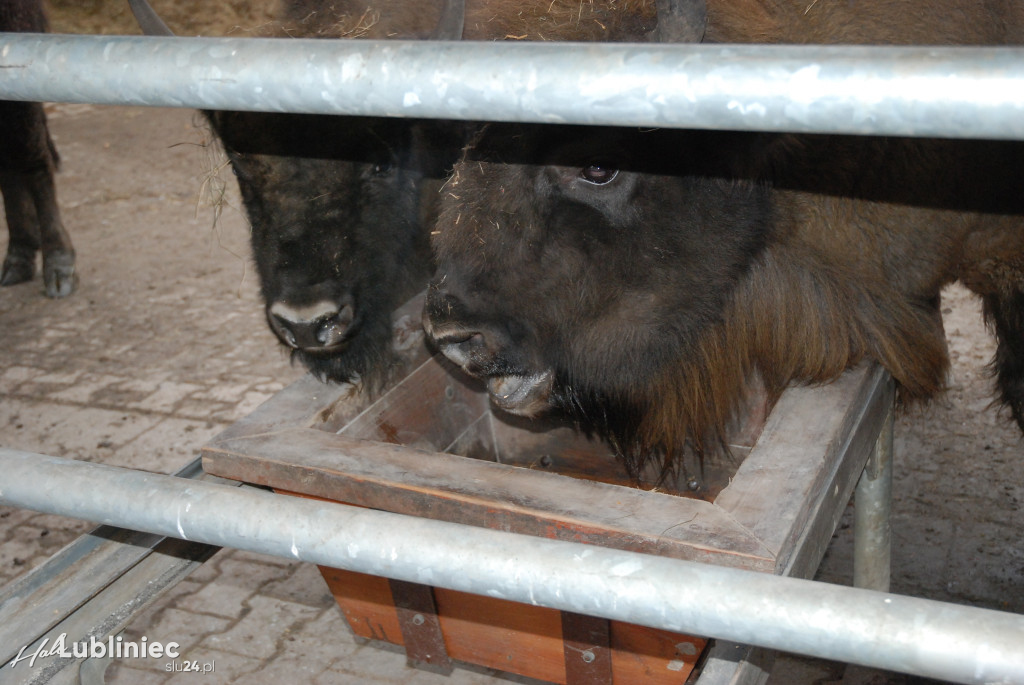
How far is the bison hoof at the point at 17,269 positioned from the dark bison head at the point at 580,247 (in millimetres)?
4966

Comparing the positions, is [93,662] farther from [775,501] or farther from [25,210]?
[25,210]

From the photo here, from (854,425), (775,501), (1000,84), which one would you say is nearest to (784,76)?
(1000,84)

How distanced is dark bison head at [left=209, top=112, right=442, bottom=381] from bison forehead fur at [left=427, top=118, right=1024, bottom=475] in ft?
2.66

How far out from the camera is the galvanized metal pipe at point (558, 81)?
96cm

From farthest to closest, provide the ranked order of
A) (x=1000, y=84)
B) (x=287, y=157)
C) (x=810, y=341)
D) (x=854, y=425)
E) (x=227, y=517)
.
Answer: (x=287, y=157) → (x=810, y=341) → (x=854, y=425) → (x=227, y=517) → (x=1000, y=84)

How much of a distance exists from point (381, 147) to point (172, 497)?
2374 mm

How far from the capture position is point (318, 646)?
3.45 metres

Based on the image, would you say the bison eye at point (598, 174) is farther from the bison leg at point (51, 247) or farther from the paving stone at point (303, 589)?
the bison leg at point (51, 247)

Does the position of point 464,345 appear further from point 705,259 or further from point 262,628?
point 262,628

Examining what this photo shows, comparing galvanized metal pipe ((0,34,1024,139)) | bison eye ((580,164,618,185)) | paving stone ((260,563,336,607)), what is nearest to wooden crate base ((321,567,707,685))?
paving stone ((260,563,336,607))

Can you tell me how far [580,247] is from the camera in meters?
2.61

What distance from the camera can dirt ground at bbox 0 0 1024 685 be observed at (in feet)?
12.0

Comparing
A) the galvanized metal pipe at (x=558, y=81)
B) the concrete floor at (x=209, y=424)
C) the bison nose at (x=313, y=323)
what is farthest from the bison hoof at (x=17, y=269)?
the galvanized metal pipe at (x=558, y=81)

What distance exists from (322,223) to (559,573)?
245 centimetres
